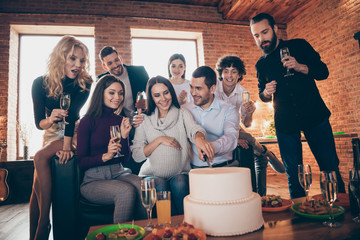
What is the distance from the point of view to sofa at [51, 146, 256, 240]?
1.75m

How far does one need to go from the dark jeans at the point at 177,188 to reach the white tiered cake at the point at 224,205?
2.37 ft

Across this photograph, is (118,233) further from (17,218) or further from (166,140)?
(17,218)

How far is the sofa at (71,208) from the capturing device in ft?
5.74

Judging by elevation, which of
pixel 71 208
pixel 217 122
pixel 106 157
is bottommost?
pixel 71 208

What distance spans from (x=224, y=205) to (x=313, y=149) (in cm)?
136

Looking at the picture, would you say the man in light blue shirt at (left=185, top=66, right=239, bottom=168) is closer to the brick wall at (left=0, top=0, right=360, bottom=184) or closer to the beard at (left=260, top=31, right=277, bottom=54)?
the beard at (left=260, top=31, right=277, bottom=54)

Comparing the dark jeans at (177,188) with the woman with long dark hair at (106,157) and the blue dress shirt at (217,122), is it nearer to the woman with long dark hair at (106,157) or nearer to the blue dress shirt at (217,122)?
the woman with long dark hair at (106,157)

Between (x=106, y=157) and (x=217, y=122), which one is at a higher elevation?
(x=217, y=122)

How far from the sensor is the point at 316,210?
1087 millimetres

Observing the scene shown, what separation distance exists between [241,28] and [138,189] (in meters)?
5.00

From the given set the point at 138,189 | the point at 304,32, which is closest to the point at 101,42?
the point at 138,189

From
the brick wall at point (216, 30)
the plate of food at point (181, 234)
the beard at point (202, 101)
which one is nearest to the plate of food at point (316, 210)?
the plate of food at point (181, 234)

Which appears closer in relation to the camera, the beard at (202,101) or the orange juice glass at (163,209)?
the orange juice glass at (163,209)


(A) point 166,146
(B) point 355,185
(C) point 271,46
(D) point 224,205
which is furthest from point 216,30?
(D) point 224,205
